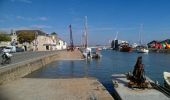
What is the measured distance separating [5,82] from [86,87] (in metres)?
6.87

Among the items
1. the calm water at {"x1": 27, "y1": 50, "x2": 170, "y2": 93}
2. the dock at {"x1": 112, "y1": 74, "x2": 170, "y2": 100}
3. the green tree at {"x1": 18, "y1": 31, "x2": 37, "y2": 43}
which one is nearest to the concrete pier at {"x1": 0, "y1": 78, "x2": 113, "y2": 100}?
the dock at {"x1": 112, "y1": 74, "x2": 170, "y2": 100}

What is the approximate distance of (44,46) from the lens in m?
144

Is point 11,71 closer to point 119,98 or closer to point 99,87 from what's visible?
point 99,87

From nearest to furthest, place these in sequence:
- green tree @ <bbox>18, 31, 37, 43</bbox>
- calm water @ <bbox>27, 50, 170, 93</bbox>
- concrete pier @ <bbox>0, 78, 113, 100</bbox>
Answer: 1. concrete pier @ <bbox>0, 78, 113, 100</bbox>
2. calm water @ <bbox>27, 50, 170, 93</bbox>
3. green tree @ <bbox>18, 31, 37, 43</bbox>

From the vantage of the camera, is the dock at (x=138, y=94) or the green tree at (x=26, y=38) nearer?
the dock at (x=138, y=94)

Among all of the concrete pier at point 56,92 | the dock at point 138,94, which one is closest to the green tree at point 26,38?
the concrete pier at point 56,92

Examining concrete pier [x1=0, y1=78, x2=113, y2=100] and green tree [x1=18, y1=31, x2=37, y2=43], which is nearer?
concrete pier [x1=0, y1=78, x2=113, y2=100]

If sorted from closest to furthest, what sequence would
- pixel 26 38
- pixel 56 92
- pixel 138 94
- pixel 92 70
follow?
pixel 138 94 → pixel 56 92 → pixel 92 70 → pixel 26 38

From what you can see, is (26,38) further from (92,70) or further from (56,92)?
(56,92)

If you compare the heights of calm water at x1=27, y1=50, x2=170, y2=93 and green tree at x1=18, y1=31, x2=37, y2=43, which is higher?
green tree at x1=18, y1=31, x2=37, y2=43

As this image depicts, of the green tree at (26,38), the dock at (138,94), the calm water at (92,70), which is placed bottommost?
the calm water at (92,70)

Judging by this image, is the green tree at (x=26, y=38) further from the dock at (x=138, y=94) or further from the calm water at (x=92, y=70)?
the dock at (x=138, y=94)

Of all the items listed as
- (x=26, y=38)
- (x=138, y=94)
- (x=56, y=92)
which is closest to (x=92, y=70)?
(x=56, y=92)

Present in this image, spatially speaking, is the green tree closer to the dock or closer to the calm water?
the calm water
